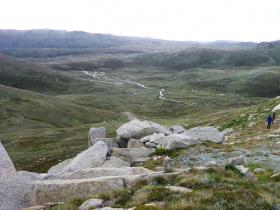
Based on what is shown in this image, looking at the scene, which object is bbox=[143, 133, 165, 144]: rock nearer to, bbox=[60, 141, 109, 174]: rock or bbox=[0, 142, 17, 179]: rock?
bbox=[60, 141, 109, 174]: rock

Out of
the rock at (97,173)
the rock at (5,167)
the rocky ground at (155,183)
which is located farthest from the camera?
the rock at (97,173)

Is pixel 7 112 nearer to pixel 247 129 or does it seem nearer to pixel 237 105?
pixel 237 105

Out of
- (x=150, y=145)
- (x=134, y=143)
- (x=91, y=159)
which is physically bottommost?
(x=134, y=143)

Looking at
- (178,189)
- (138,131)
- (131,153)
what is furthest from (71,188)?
(138,131)

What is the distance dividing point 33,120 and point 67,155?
82377mm

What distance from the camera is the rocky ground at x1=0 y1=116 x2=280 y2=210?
15977mm

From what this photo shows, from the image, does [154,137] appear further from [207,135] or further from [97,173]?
[97,173]

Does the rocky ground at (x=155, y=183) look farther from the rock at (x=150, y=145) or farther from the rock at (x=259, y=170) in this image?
the rock at (x=150, y=145)

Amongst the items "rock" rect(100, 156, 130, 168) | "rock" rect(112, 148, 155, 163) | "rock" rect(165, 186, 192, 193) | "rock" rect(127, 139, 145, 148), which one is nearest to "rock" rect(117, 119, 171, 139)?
"rock" rect(127, 139, 145, 148)

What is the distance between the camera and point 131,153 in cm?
3672

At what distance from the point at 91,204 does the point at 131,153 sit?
65.4 feet

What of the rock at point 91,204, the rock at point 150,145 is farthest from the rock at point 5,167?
the rock at point 150,145

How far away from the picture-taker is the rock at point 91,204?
657 inches

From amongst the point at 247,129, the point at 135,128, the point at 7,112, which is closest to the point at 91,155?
the point at 135,128
